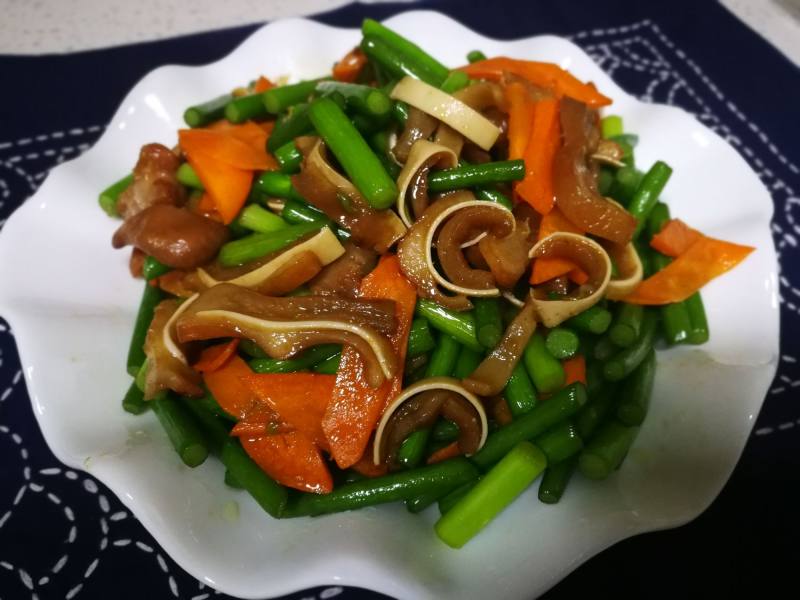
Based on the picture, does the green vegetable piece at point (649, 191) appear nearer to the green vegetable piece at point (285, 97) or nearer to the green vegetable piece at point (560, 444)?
the green vegetable piece at point (560, 444)

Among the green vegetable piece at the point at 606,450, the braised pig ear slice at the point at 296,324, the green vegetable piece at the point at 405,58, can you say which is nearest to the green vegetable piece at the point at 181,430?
the braised pig ear slice at the point at 296,324

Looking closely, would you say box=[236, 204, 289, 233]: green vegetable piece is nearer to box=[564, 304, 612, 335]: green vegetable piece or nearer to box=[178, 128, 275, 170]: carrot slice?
box=[178, 128, 275, 170]: carrot slice

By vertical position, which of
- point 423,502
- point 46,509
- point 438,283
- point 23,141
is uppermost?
point 438,283

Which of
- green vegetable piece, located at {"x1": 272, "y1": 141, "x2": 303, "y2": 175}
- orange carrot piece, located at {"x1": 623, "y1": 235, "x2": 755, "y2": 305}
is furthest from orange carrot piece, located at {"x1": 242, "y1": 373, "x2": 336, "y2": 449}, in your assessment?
orange carrot piece, located at {"x1": 623, "y1": 235, "x2": 755, "y2": 305}

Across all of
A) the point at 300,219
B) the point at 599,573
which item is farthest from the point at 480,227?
the point at 599,573

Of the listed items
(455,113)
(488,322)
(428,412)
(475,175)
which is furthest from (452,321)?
(455,113)

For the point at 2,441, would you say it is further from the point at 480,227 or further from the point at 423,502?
the point at 480,227

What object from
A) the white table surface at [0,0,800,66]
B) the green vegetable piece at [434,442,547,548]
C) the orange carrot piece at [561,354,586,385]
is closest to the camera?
the green vegetable piece at [434,442,547,548]
